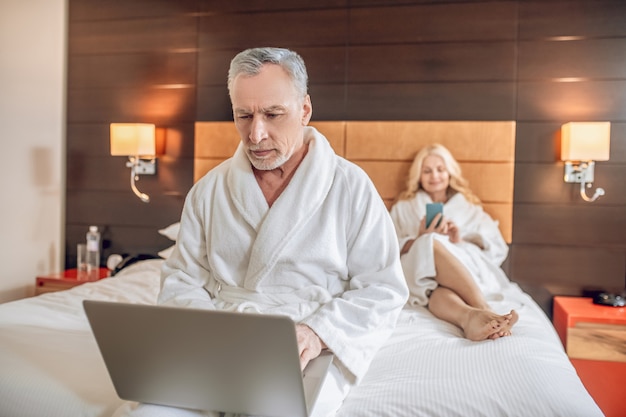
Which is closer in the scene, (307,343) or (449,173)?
(307,343)

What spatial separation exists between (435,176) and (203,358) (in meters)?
2.18

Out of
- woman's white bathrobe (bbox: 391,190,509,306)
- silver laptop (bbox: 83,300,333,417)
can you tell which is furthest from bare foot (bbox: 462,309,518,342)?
silver laptop (bbox: 83,300,333,417)

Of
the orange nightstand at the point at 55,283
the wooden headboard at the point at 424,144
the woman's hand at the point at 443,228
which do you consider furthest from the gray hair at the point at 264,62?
the orange nightstand at the point at 55,283

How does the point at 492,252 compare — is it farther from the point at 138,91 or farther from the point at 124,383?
the point at 138,91

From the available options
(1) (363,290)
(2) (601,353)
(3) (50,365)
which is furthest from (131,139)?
(2) (601,353)

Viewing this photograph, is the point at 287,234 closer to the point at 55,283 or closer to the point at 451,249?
the point at 451,249

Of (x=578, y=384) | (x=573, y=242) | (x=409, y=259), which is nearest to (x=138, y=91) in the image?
(x=409, y=259)

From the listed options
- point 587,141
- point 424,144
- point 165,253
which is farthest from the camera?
point 165,253

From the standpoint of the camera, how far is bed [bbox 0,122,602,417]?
49.9 inches

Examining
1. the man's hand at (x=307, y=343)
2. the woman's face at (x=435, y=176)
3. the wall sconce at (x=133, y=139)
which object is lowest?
the man's hand at (x=307, y=343)

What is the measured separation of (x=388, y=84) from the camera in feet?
10.6

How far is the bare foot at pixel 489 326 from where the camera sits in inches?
70.2

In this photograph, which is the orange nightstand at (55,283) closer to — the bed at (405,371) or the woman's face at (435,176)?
the bed at (405,371)

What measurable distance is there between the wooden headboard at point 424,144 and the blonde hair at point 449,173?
8cm
